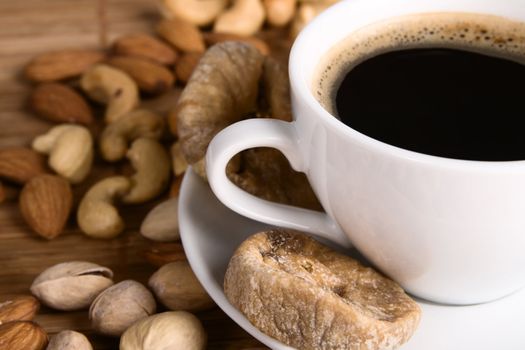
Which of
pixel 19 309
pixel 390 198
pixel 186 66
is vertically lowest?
pixel 19 309

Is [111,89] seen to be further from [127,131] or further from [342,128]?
[342,128]

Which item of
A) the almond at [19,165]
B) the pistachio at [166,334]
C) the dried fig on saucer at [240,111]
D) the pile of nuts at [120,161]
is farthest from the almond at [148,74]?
the pistachio at [166,334]

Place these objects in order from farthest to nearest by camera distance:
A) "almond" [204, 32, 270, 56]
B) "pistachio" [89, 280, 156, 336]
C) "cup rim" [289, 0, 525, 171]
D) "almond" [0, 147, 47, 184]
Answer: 1. "almond" [204, 32, 270, 56]
2. "almond" [0, 147, 47, 184]
3. "pistachio" [89, 280, 156, 336]
4. "cup rim" [289, 0, 525, 171]

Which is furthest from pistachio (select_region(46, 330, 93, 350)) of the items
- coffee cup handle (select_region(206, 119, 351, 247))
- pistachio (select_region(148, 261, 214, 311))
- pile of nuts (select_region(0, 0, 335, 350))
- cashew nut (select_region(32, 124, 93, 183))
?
cashew nut (select_region(32, 124, 93, 183))

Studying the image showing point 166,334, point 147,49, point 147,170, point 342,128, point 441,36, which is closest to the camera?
point 342,128

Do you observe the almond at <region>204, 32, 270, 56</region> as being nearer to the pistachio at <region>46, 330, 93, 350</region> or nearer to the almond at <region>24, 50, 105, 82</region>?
the almond at <region>24, 50, 105, 82</region>

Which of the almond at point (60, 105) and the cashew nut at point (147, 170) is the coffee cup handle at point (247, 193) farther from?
the almond at point (60, 105)

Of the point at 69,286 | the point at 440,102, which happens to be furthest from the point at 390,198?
the point at 69,286
